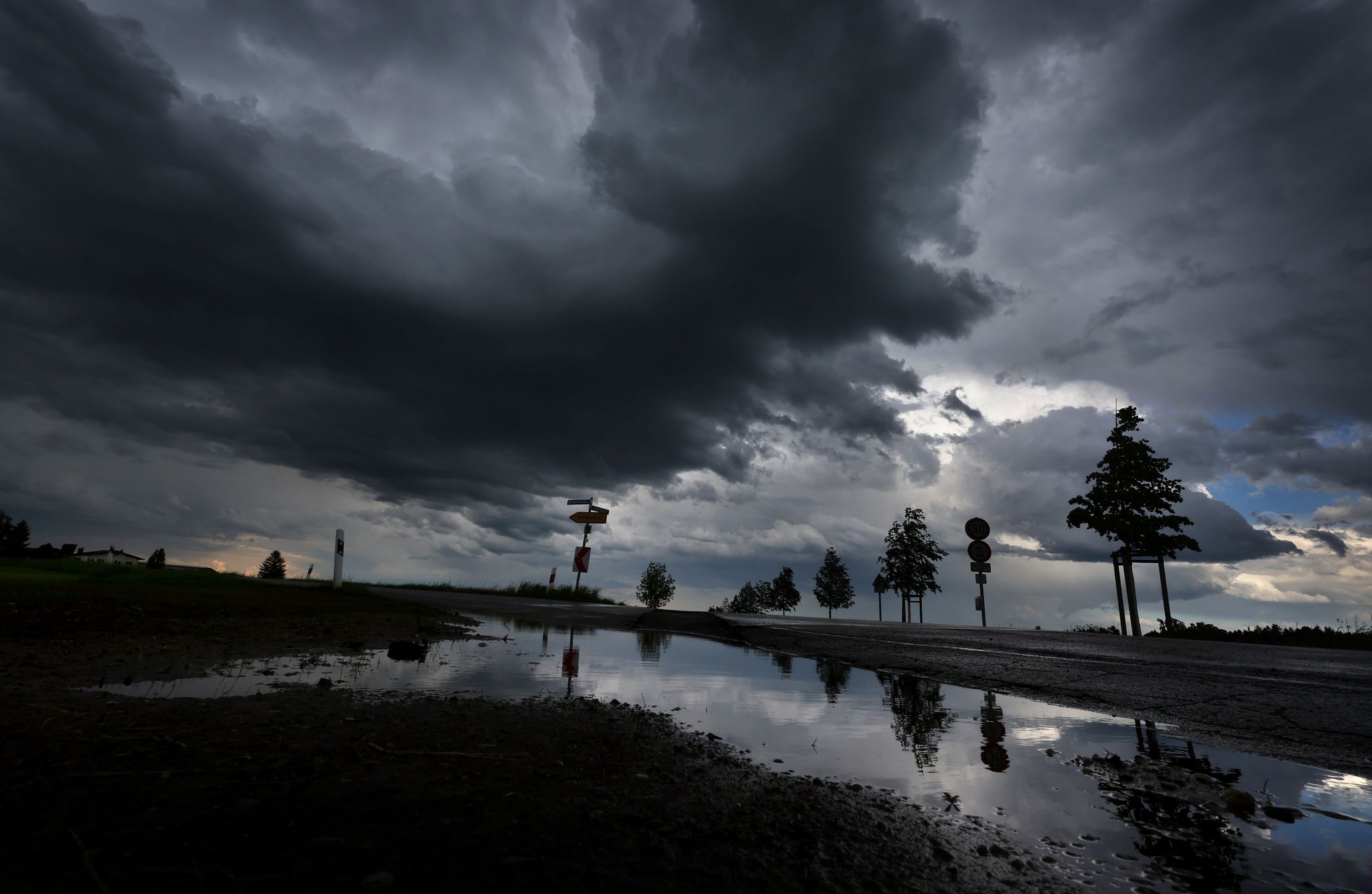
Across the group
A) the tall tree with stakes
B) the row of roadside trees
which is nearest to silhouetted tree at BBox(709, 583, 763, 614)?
the row of roadside trees

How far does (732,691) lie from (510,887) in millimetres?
4121

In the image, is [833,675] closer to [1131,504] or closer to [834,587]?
[1131,504]

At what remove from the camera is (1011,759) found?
3434mm

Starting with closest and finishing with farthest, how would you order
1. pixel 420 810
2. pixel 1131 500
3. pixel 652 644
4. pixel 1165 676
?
pixel 420 810 < pixel 1165 676 < pixel 652 644 < pixel 1131 500

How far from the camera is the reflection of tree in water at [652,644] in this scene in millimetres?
7941

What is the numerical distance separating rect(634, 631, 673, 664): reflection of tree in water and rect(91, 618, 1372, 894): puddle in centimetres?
98

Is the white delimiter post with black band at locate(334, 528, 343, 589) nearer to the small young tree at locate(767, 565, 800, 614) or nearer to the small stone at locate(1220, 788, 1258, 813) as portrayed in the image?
the small stone at locate(1220, 788, 1258, 813)

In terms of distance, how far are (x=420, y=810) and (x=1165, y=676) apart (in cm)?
771

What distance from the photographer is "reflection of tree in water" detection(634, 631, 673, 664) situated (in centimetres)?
794

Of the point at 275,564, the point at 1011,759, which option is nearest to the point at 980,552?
the point at 1011,759

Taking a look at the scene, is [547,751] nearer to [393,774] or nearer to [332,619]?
[393,774]

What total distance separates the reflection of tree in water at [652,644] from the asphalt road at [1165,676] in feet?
3.77

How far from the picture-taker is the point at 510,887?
1695 millimetres

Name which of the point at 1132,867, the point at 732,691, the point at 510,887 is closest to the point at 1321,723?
the point at 1132,867
